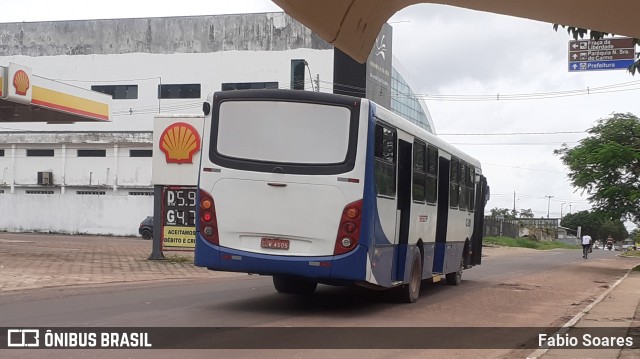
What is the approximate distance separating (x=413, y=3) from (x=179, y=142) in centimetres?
1528

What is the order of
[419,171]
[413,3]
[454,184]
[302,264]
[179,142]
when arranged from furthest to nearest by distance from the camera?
[179,142]
[454,184]
[419,171]
[302,264]
[413,3]

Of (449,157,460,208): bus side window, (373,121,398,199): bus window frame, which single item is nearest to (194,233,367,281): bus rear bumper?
(373,121,398,199): bus window frame

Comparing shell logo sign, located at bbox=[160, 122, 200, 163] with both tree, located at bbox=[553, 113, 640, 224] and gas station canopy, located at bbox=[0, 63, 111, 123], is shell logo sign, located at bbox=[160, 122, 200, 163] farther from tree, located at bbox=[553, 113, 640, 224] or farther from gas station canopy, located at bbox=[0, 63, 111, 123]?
tree, located at bbox=[553, 113, 640, 224]

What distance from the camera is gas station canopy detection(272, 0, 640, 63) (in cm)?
466

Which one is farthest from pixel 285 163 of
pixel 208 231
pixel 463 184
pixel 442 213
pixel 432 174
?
pixel 463 184

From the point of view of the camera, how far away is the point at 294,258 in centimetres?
1034

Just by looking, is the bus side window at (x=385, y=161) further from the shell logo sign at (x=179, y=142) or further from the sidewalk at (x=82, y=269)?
the shell logo sign at (x=179, y=142)

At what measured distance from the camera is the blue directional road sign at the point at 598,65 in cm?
1992

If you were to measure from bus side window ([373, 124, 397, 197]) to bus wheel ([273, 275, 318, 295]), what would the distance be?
2963 millimetres

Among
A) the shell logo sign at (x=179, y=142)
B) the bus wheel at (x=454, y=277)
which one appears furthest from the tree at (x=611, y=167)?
the shell logo sign at (x=179, y=142)

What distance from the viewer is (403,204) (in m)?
12.3

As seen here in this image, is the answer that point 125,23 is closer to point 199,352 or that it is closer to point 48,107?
point 48,107

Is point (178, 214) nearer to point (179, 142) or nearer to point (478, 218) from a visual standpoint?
point (179, 142)

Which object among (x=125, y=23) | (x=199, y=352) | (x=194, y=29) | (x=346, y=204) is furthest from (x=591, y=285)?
(x=125, y=23)
